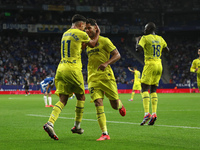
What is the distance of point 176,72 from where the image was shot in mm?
54438

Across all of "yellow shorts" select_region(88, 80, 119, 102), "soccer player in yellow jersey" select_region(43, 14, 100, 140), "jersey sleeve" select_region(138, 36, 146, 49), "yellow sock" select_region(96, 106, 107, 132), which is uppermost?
"jersey sleeve" select_region(138, 36, 146, 49)

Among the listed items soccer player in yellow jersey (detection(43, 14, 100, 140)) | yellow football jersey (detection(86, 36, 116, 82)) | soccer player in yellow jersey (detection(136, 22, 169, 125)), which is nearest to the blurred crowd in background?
soccer player in yellow jersey (detection(136, 22, 169, 125))

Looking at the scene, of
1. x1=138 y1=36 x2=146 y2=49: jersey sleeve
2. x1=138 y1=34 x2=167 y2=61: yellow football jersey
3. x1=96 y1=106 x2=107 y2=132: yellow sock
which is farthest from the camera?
x1=138 y1=34 x2=167 y2=61: yellow football jersey

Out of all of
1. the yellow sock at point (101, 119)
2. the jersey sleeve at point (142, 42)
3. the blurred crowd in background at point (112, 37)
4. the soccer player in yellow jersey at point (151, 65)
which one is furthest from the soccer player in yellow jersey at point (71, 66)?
the blurred crowd in background at point (112, 37)

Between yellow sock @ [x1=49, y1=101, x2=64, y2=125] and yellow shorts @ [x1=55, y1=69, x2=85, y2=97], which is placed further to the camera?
yellow shorts @ [x1=55, y1=69, x2=85, y2=97]

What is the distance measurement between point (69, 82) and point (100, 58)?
0.98 metres

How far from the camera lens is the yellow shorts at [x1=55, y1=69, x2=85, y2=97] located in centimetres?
761

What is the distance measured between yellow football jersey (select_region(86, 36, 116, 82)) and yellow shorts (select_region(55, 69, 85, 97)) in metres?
0.52

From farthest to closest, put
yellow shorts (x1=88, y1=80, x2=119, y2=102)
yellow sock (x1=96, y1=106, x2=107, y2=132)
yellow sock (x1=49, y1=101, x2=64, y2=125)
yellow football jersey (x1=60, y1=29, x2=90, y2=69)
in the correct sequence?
yellow shorts (x1=88, y1=80, x2=119, y2=102)
yellow football jersey (x1=60, y1=29, x2=90, y2=69)
yellow sock (x1=96, y1=106, x2=107, y2=132)
yellow sock (x1=49, y1=101, x2=64, y2=125)

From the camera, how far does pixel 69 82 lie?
25.0 feet

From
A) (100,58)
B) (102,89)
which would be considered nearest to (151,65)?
(100,58)

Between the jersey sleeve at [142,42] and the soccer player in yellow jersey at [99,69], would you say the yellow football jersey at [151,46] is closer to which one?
the jersey sleeve at [142,42]

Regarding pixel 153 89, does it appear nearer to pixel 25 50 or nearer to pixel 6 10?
pixel 25 50

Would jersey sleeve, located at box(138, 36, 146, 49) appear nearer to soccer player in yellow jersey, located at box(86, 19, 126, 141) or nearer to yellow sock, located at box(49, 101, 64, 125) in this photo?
soccer player in yellow jersey, located at box(86, 19, 126, 141)
